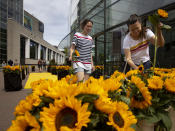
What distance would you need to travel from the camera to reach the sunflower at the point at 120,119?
0.49 metres

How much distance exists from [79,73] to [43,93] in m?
1.81

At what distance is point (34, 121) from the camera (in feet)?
1.48

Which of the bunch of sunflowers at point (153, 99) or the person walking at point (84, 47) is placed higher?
the person walking at point (84, 47)

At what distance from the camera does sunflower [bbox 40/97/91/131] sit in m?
0.43

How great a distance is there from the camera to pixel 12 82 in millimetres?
4672

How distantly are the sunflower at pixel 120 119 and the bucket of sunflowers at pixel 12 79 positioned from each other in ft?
16.4

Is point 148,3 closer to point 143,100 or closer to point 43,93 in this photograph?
point 143,100

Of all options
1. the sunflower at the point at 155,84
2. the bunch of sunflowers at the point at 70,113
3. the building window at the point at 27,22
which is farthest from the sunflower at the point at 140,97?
the building window at the point at 27,22

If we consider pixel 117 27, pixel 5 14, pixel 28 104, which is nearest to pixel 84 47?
pixel 28 104

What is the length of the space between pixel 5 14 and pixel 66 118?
36.6 m

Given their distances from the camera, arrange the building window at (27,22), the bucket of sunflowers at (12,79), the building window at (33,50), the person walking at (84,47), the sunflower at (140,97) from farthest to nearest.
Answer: the building window at (27,22), the building window at (33,50), the bucket of sunflowers at (12,79), the person walking at (84,47), the sunflower at (140,97)

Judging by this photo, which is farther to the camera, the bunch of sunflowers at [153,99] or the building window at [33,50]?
the building window at [33,50]

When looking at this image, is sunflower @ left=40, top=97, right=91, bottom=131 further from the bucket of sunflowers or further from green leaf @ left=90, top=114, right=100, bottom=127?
the bucket of sunflowers

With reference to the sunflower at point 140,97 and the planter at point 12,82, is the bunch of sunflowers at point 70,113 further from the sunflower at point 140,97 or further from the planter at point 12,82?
the planter at point 12,82
